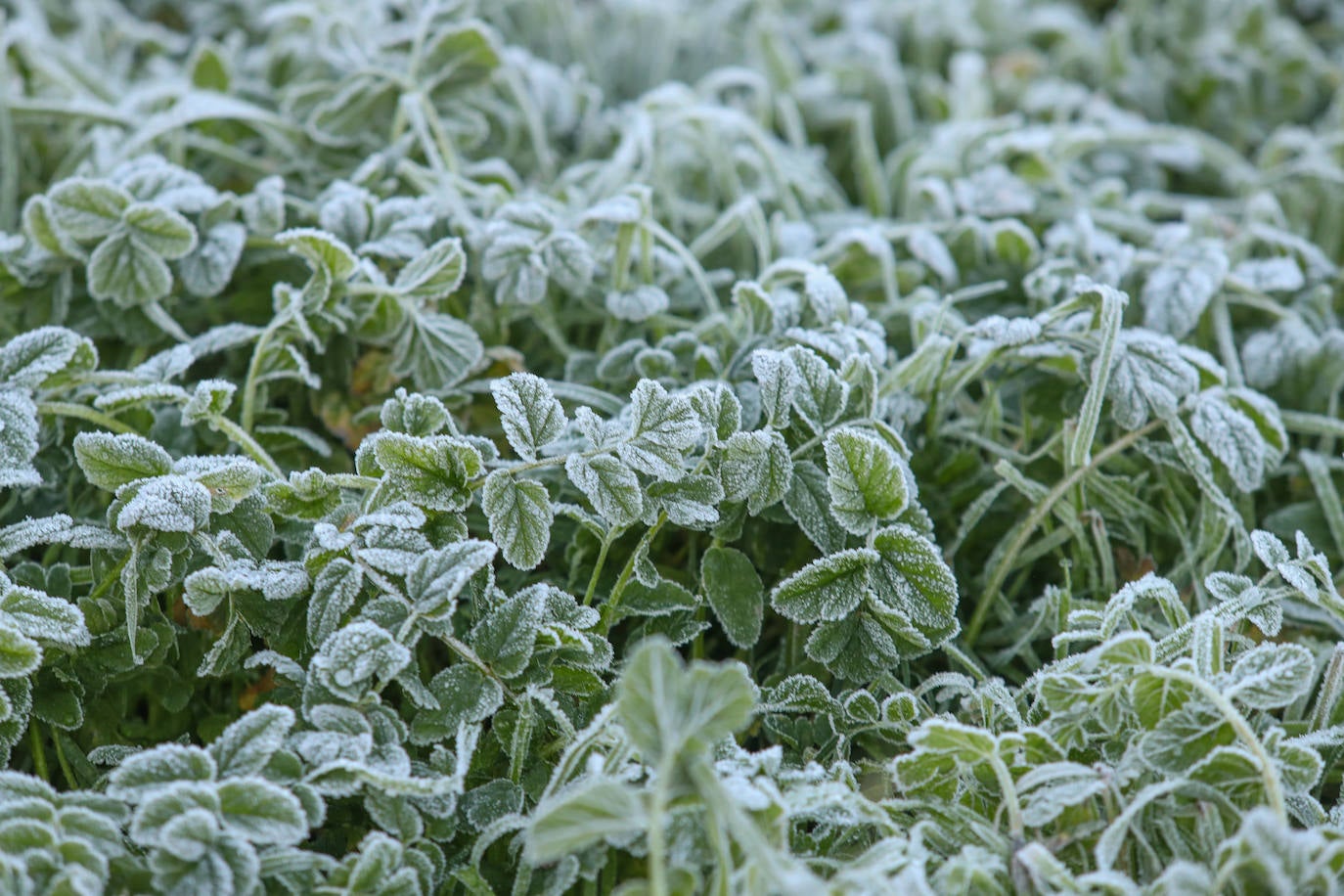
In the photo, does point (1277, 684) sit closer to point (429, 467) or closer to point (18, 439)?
point (429, 467)

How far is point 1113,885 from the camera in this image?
0.63 metres

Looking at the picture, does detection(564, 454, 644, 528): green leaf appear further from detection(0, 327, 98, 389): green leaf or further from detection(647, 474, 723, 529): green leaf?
detection(0, 327, 98, 389): green leaf

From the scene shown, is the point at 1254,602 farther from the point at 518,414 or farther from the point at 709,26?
the point at 709,26

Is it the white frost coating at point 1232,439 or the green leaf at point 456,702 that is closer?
the green leaf at point 456,702

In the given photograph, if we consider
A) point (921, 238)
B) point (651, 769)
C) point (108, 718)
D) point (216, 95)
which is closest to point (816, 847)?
point (651, 769)

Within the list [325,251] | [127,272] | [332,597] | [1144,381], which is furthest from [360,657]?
[1144,381]

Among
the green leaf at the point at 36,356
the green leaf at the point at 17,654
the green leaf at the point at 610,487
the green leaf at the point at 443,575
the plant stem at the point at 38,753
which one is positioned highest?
the green leaf at the point at 36,356

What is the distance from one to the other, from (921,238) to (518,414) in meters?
0.57

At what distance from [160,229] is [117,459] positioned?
0.90 feet

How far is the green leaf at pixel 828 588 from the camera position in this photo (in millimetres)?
810

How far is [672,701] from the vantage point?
62 cm

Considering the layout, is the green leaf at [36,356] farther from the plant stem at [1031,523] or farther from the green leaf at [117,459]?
the plant stem at [1031,523]

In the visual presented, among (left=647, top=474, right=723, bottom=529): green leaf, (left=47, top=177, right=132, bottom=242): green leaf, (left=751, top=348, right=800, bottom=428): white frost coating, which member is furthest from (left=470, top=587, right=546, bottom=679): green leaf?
(left=47, top=177, right=132, bottom=242): green leaf

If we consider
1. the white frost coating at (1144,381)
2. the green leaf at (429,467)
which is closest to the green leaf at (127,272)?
the green leaf at (429,467)
